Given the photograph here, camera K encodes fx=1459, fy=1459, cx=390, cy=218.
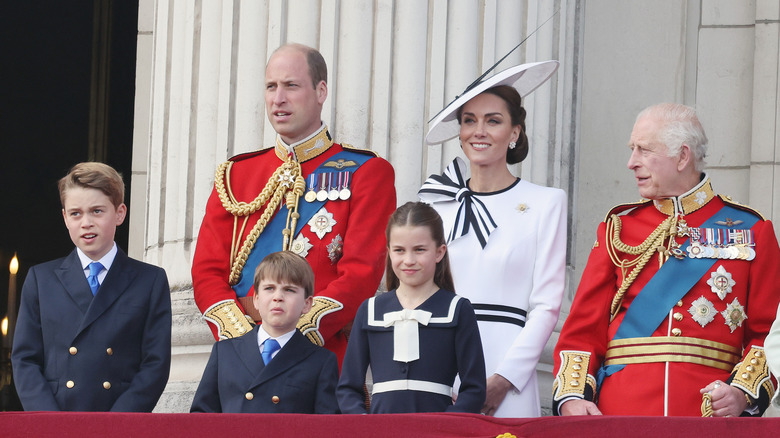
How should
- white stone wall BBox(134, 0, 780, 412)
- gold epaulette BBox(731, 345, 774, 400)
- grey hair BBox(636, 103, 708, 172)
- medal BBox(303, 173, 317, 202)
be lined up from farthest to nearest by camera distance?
white stone wall BBox(134, 0, 780, 412), medal BBox(303, 173, 317, 202), grey hair BBox(636, 103, 708, 172), gold epaulette BBox(731, 345, 774, 400)

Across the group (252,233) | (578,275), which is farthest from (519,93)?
(578,275)

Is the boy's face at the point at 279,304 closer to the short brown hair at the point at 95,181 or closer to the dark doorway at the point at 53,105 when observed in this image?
the short brown hair at the point at 95,181

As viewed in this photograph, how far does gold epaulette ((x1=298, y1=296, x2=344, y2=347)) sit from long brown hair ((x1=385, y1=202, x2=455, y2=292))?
270mm

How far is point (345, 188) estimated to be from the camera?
16.8 ft

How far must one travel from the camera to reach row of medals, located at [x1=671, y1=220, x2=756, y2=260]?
4668 mm

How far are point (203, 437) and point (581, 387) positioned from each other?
1460 millimetres

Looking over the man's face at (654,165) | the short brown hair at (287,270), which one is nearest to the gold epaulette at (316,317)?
the short brown hair at (287,270)

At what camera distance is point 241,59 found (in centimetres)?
610

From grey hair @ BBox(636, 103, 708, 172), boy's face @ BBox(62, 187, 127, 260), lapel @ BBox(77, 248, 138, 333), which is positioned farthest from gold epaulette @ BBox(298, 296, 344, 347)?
grey hair @ BBox(636, 103, 708, 172)

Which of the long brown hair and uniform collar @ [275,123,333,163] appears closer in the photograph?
the long brown hair

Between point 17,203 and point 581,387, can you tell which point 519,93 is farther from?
point 17,203

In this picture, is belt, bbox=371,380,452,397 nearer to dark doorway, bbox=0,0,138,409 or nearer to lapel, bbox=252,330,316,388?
lapel, bbox=252,330,316,388

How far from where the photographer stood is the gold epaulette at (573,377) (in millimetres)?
4594

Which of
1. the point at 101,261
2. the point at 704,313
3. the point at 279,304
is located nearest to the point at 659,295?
the point at 704,313
